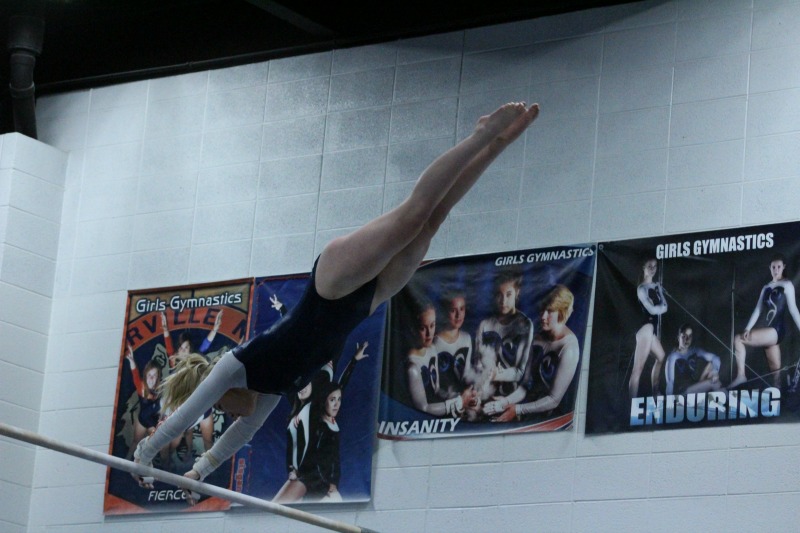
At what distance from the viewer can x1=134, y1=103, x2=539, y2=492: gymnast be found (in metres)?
5.53

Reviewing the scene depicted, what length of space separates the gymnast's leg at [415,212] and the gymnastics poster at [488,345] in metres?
2.23

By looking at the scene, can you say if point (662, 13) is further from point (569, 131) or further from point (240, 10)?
point (240, 10)

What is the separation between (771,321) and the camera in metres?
7.21

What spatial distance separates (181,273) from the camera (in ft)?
30.6

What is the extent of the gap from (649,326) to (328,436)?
215 cm

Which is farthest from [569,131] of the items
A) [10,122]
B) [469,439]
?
[10,122]

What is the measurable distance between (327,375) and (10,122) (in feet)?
12.1

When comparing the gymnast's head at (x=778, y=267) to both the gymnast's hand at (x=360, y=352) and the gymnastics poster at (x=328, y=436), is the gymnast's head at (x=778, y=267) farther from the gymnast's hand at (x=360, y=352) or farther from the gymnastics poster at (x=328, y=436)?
the gymnast's hand at (x=360, y=352)

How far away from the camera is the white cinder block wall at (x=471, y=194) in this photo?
24.4 feet

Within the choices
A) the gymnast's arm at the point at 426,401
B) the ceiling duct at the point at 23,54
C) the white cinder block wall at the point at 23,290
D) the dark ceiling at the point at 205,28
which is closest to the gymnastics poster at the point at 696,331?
the gymnast's arm at the point at 426,401

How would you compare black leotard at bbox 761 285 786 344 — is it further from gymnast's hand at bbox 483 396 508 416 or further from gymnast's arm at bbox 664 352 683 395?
gymnast's hand at bbox 483 396 508 416

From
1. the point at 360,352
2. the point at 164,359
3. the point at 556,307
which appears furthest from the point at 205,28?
the point at 556,307

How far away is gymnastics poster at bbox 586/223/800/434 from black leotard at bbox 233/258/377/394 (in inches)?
89.7

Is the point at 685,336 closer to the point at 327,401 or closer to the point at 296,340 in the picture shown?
the point at 327,401
